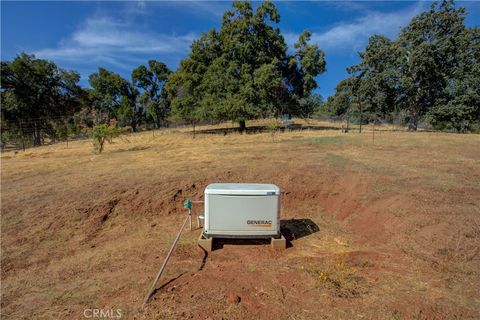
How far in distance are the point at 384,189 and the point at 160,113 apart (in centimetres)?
4019

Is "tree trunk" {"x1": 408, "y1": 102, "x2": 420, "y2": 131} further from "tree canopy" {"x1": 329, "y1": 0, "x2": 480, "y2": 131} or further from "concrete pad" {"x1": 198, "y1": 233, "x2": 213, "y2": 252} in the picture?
"concrete pad" {"x1": 198, "y1": 233, "x2": 213, "y2": 252}

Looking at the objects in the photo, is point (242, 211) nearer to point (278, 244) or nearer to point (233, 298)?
point (278, 244)

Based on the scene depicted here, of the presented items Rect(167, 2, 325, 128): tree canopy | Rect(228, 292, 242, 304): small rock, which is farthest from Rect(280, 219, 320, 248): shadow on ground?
Rect(167, 2, 325, 128): tree canopy

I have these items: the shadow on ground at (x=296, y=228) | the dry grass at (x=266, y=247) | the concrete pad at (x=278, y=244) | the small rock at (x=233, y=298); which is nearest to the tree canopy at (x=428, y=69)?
the dry grass at (x=266, y=247)

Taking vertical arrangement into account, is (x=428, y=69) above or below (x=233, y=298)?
above

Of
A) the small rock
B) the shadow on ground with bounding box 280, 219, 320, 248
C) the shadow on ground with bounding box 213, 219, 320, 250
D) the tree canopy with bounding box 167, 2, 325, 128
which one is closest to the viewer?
the small rock

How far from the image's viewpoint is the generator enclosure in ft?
13.9

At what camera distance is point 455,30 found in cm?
2211

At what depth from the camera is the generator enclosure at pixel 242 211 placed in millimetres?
4234

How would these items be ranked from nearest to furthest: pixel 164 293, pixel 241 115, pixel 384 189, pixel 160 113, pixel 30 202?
pixel 164 293 < pixel 384 189 < pixel 30 202 < pixel 241 115 < pixel 160 113

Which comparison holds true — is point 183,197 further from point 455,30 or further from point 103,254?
point 455,30

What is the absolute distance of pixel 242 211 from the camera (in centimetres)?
428

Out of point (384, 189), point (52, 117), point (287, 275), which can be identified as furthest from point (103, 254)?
point (52, 117)

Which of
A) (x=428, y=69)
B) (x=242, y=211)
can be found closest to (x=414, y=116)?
(x=428, y=69)
